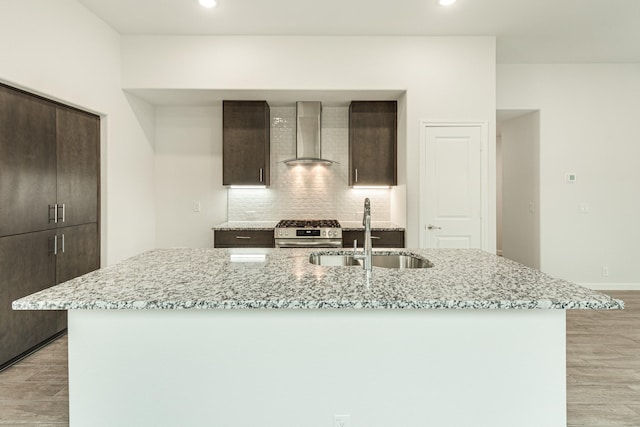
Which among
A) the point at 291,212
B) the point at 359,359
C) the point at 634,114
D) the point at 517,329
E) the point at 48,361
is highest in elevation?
the point at 634,114

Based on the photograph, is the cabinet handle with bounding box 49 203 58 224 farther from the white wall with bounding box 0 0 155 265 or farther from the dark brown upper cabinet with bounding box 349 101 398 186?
the dark brown upper cabinet with bounding box 349 101 398 186

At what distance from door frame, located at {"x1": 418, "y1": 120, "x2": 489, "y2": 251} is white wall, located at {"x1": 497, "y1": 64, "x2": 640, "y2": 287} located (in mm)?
1257

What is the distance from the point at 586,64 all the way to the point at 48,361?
675 centimetres

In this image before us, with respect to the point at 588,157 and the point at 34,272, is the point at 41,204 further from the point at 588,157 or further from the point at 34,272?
the point at 588,157

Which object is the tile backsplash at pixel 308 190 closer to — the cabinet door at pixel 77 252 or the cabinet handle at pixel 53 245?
the cabinet door at pixel 77 252

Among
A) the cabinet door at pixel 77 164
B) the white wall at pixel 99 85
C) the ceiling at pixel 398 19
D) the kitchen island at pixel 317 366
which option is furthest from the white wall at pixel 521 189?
the cabinet door at pixel 77 164

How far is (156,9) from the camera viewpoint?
3.48 meters

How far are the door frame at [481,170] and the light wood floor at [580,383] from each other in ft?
4.24

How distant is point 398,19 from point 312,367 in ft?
11.3

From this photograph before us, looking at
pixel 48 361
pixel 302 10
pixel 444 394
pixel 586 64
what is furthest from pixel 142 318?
pixel 586 64

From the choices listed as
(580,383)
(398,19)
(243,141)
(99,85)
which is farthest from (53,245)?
(580,383)

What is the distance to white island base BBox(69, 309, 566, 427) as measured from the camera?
59.7 inches

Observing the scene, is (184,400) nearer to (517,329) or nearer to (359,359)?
(359,359)

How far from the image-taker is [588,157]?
4.99 meters
